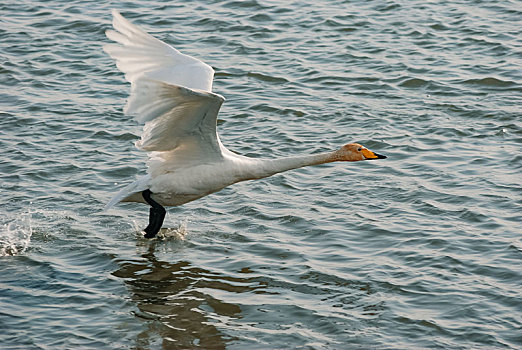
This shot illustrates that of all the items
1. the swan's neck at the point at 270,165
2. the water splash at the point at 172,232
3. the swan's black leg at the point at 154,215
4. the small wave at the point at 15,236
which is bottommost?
the water splash at the point at 172,232

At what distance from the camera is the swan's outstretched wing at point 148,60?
27.6ft

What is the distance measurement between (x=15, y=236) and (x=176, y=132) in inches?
87.8

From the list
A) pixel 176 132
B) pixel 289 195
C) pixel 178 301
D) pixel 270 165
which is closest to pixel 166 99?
pixel 176 132

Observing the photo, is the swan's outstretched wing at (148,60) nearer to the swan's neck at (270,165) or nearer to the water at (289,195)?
the swan's neck at (270,165)

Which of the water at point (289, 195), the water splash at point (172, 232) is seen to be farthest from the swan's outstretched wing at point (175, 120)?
the water at point (289, 195)

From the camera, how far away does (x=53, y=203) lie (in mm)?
10664

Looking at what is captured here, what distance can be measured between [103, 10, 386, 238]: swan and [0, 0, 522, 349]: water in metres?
0.65

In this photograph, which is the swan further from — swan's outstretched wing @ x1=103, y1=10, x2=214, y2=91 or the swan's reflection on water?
the swan's reflection on water

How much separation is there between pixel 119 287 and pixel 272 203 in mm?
2511

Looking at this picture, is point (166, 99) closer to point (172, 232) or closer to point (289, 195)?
point (172, 232)

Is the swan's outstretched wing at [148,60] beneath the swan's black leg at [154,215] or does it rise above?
above

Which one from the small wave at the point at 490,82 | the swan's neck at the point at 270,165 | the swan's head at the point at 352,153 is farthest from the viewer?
the small wave at the point at 490,82

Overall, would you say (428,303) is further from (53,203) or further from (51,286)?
(53,203)

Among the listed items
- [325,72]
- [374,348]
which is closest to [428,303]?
[374,348]
